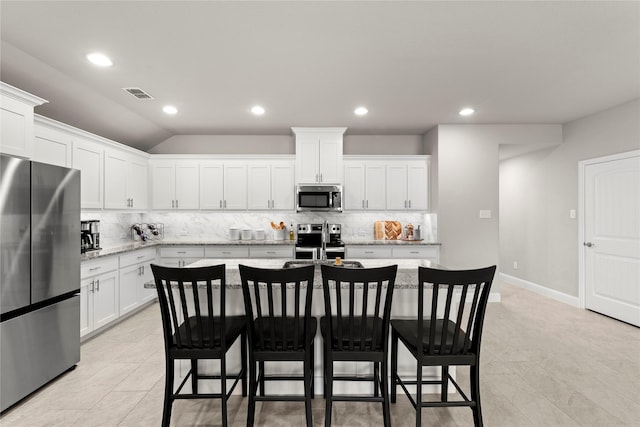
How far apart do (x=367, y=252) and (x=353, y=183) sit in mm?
1138

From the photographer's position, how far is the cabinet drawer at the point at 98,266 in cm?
336

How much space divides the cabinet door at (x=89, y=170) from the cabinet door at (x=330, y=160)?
9.65 feet

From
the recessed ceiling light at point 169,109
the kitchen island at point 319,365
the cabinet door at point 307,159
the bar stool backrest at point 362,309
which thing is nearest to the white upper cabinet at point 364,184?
the cabinet door at point 307,159

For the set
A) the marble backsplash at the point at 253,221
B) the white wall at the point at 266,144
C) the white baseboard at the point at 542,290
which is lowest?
the white baseboard at the point at 542,290

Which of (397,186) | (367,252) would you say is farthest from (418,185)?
(367,252)

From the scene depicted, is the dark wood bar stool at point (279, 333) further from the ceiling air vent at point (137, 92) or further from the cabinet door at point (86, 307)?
the ceiling air vent at point (137, 92)

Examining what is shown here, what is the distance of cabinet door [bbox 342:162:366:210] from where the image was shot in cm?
526

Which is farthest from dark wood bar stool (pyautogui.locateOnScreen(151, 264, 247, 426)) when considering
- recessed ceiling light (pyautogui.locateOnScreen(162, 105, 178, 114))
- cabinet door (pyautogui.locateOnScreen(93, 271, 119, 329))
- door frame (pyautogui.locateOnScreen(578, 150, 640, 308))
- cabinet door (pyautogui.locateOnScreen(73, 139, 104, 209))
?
door frame (pyautogui.locateOnScreen(578, 150, 640, 308))

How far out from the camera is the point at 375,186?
5.28 meters

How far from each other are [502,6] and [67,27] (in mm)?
2992

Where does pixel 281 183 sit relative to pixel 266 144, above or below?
below

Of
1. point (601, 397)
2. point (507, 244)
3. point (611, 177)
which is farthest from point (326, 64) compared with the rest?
point (507, 244)

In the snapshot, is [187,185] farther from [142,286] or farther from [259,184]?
[142,286]

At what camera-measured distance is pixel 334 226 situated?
17.6ft
